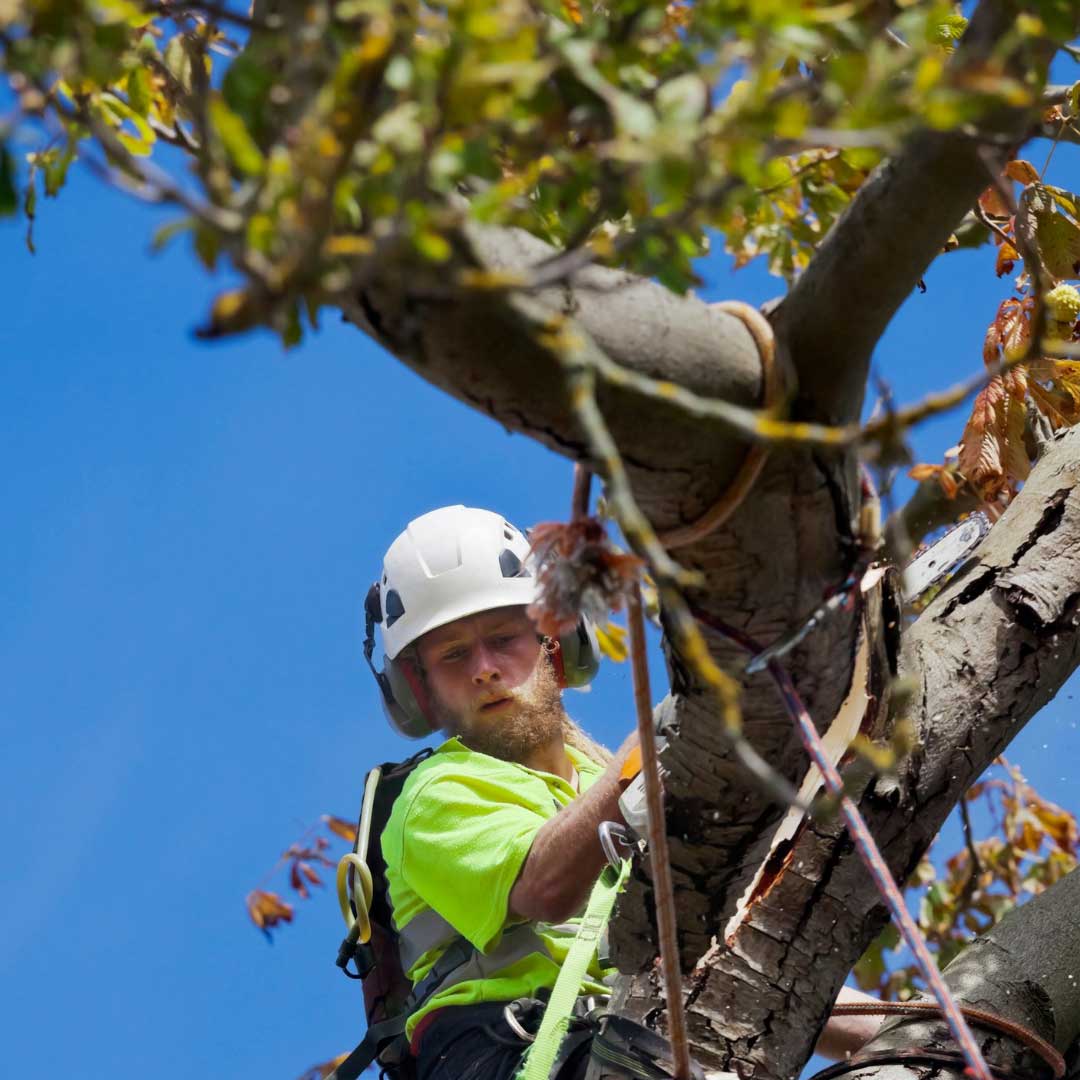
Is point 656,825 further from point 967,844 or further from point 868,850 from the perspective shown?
point 967,844

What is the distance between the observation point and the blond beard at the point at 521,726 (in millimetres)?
4273

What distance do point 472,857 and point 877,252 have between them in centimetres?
178

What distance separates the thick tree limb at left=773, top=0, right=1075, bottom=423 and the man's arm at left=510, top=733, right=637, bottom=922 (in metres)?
Answer: 1.02

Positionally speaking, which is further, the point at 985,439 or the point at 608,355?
the point at 985,439

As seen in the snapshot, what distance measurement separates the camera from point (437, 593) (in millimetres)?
4492

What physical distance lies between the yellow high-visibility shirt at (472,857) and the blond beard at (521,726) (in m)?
0.44

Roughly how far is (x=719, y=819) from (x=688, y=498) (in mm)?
786

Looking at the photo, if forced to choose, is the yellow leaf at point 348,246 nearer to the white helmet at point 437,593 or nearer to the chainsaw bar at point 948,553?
the chainsaw bar at point 948,553

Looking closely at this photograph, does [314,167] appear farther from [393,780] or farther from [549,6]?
[393,780]

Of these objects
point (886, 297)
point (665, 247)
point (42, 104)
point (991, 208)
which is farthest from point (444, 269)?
point (991, 208)

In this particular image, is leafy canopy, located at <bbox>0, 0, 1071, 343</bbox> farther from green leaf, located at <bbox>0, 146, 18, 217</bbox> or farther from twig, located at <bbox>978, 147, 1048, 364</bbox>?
twig, located at <bbox>978, 147, 1048, 364</bbox>

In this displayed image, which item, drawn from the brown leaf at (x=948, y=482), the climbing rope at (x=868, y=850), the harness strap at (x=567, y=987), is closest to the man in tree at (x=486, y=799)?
the harness strap at (x=567, y=987)

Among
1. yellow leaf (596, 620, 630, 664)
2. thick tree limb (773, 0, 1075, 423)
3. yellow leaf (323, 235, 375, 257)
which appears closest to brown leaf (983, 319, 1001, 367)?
yellow leaf (596, 620, 630, 664)

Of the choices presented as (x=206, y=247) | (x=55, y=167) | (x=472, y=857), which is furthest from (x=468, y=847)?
(x=206, y=247)
